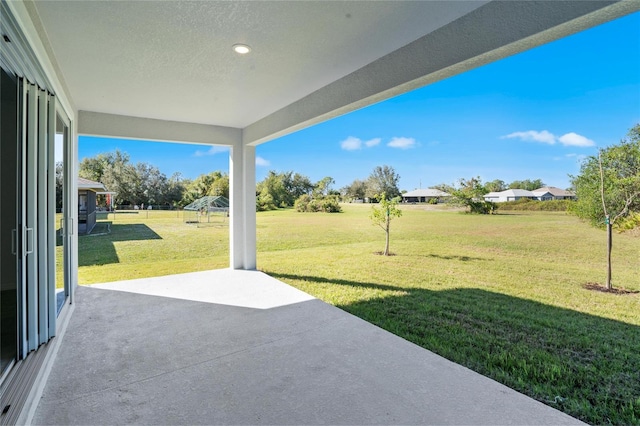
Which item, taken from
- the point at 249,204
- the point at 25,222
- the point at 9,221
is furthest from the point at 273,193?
the point at 9,221

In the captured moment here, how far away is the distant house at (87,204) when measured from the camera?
4922 millimetres

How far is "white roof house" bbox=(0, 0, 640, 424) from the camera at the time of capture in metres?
1.93

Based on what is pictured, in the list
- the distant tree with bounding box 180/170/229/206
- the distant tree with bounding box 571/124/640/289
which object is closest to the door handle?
the distant tree with bounding box 571/124/640/289

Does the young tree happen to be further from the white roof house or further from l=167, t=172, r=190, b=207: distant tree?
l=167, t=172, r=190, b=207: distant tree

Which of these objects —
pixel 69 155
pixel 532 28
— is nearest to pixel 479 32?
pixel 532 28

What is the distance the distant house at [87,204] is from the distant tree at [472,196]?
18.0ft

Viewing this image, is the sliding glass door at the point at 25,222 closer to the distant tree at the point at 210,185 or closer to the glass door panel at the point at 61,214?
the glass door panel at the point at 61,214

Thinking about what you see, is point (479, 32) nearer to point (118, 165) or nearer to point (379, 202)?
point (379, 202)

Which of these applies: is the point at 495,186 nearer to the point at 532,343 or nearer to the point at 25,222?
the point at 532,343

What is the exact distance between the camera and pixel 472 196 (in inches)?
181

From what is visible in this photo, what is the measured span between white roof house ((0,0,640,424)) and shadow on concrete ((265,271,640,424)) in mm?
2286

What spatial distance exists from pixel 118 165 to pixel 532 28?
22.6 ft

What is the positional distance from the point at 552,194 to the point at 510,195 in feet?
1.51

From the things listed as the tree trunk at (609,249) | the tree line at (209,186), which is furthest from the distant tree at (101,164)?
the tree trunk at (609,249)
